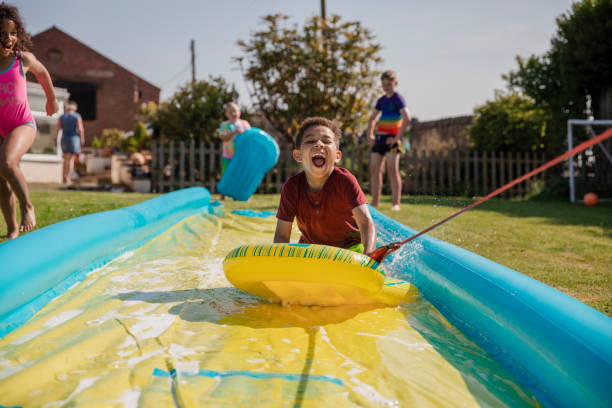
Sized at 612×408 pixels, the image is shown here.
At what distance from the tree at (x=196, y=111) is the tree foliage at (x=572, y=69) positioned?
6400 mm

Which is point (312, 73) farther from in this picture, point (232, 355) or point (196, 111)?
point (232, 355)

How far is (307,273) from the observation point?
1.79 meters

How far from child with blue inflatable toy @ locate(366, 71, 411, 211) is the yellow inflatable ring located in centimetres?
374

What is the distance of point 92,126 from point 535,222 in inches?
794

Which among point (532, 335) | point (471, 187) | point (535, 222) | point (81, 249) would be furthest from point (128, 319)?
point (471, 187)

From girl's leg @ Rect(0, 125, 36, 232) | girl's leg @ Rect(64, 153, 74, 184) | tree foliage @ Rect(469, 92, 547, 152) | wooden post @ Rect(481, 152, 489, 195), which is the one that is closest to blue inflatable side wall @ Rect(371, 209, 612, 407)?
girl's leg @ Rect(0, 125, 36, 232)

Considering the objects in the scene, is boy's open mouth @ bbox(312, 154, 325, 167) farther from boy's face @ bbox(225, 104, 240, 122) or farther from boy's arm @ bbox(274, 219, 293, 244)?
boy's face @ bbox(225, 104, 240, 122)

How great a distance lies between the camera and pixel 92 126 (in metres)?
20.9

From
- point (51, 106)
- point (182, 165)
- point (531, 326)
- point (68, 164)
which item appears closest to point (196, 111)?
point (182, 165)

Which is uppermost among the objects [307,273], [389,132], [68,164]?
[389,132]

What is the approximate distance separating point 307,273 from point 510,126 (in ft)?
32.7

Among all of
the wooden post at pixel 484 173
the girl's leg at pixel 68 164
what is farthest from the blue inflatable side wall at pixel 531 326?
the girl's leg at pixel 68 164

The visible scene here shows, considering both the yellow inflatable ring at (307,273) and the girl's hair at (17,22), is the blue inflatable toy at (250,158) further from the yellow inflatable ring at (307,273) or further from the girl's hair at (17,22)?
the yellow inflatable ring at (307,273)

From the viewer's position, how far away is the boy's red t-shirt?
7.75 feet
